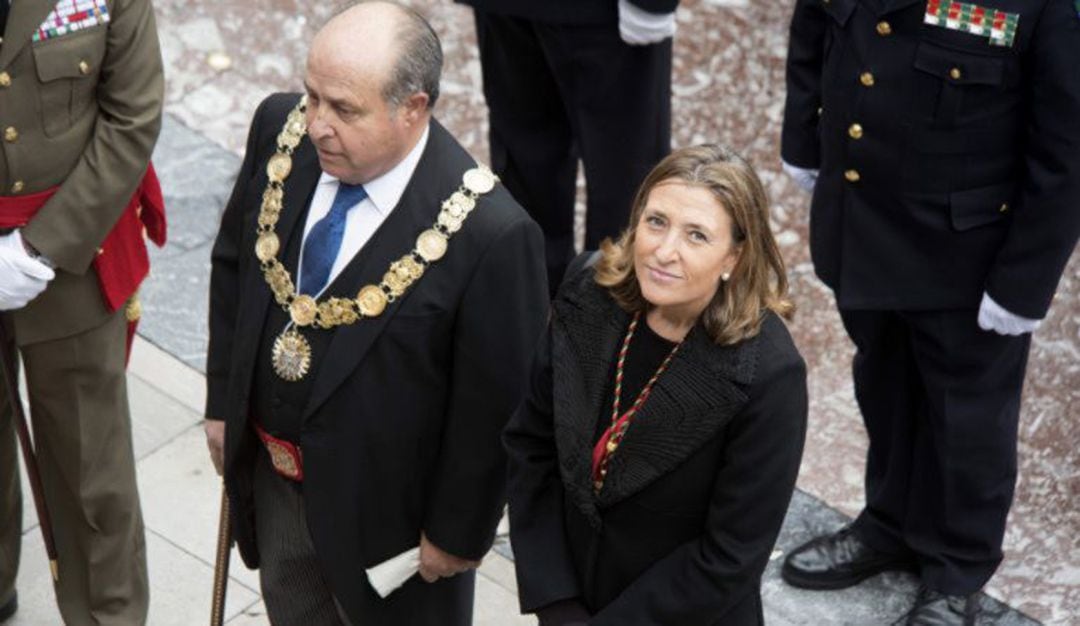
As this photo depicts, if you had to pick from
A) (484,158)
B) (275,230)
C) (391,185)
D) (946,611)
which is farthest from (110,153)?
(484,158)

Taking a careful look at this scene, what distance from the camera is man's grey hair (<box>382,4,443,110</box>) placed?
357cm

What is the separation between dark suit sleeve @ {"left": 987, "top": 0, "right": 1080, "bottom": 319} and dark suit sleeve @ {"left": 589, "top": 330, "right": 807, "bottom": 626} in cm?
103

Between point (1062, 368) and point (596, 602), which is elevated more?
point (596, 602)

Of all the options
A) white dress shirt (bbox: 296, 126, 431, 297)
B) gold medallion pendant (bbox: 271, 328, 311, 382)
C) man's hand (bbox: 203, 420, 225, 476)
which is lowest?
man's hand (bbox: 203, 420, 225, 476)

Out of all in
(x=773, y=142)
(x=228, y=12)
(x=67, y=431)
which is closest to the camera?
(x=67, y=431)

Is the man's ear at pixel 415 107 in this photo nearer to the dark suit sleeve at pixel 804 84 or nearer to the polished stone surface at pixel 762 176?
the dark suit sleeve at pixel 804 84

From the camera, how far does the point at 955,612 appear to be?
4.78m

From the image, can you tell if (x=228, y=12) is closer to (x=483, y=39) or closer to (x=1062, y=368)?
(x=483, y=39)

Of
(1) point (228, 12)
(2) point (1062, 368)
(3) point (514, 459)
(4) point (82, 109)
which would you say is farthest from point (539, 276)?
(1) point (228, 12)

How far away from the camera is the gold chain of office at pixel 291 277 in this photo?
3.68 metres

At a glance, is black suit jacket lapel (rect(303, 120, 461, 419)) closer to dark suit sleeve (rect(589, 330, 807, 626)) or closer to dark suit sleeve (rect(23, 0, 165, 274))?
A: dark suit sleeve (rect(589, 330, 807, 626))

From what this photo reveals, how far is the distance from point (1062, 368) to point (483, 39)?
1.87 metres

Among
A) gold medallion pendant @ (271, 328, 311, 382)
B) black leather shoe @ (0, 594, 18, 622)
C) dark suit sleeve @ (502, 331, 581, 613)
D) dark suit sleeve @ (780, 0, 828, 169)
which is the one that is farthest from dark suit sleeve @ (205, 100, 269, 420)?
dark suit sleeve @ (780, 0, 828, 169)

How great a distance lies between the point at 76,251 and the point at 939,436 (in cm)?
200
